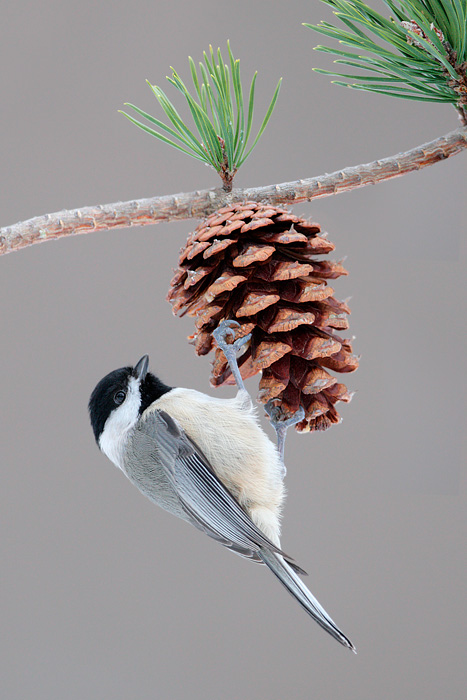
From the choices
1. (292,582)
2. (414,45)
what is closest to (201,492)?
(292,582)

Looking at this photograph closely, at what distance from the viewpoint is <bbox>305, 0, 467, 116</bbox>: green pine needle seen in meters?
0.56

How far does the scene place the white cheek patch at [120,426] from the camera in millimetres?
859

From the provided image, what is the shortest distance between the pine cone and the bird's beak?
0.73 feet

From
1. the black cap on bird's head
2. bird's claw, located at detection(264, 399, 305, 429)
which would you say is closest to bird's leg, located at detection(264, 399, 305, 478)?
bird's claw, located at detection(264, 399, 305, 429)

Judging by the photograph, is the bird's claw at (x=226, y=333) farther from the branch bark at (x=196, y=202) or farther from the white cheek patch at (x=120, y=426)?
the white cheek patch at (x=120, y=426)

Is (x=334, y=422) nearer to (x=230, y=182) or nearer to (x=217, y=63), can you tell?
(x=230, y=182)

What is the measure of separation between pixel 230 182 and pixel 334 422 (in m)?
0.28

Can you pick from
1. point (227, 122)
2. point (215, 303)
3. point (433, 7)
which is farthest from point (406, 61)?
point (215, 303)

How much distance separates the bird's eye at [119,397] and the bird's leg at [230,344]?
0.24m

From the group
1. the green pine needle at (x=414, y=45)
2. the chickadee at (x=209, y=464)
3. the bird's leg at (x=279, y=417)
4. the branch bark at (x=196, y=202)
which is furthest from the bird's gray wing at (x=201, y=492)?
the green pine needle at (x=414, y=45)

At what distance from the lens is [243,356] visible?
27.0 inches

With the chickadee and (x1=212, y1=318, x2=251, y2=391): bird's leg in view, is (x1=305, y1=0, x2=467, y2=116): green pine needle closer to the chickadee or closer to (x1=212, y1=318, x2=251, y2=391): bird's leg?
(x1=212, y1=318, x2=251, y2=391): bird's leg

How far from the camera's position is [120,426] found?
34.1 inches

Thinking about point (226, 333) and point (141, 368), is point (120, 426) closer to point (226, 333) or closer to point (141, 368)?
point (141, 368)
